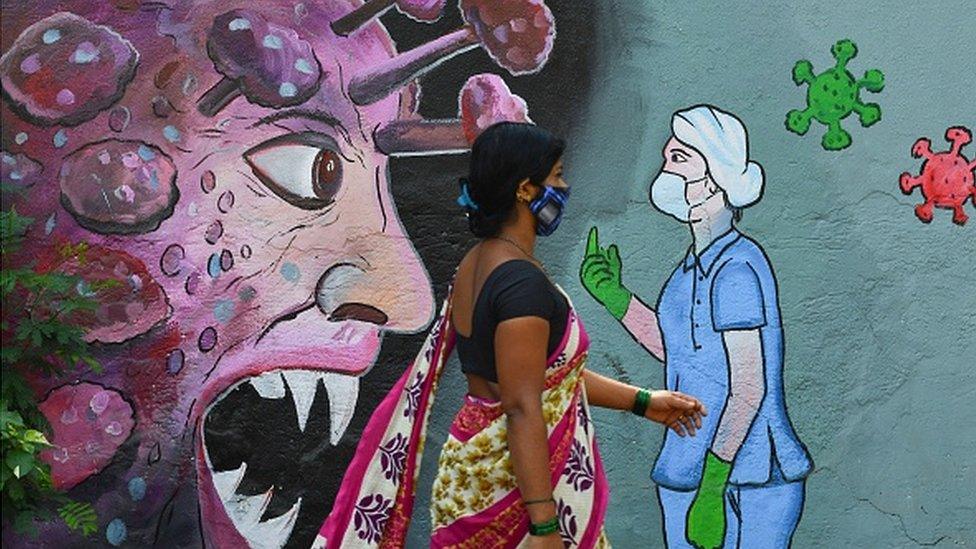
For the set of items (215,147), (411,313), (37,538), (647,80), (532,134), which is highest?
(532,134)

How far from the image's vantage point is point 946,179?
5.14 m

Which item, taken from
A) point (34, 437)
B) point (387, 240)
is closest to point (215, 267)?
point (387, 240)

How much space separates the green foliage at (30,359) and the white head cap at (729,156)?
210 centimetres

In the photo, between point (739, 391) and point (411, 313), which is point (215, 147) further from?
point (739, 391)

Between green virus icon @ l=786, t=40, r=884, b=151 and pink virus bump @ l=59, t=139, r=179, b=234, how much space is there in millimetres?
2206

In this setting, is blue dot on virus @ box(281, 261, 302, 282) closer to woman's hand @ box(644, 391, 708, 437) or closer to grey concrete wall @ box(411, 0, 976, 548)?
grey concrete wall @ box(411, 0, 976, 548)

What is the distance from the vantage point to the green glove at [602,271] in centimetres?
527

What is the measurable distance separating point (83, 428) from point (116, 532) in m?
0.38

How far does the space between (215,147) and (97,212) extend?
1.55 ft

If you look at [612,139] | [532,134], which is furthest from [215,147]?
[532,134]

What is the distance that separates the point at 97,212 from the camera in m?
5.46

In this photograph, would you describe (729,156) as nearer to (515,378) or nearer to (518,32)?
(518,32)

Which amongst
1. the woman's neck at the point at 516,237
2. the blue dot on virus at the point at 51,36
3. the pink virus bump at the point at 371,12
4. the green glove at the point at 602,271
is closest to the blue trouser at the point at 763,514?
the green glove at the point at 602,271

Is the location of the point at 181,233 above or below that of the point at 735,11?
below
